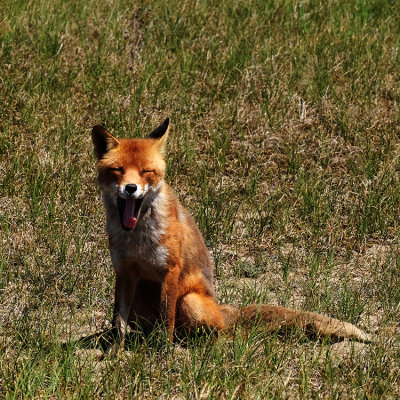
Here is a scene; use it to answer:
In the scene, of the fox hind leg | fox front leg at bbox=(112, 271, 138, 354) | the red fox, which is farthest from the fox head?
the fox hind leg

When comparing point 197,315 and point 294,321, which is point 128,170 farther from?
point 294,321

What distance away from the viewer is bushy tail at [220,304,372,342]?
5289 mm

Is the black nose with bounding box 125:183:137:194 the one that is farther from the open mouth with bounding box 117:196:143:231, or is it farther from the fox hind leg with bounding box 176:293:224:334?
the fox hind leg with bounding box 176:293:224:334

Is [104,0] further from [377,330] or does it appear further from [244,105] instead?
[377,330]

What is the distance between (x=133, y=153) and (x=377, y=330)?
2.50 meters

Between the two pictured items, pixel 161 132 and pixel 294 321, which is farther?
pixel 161 132

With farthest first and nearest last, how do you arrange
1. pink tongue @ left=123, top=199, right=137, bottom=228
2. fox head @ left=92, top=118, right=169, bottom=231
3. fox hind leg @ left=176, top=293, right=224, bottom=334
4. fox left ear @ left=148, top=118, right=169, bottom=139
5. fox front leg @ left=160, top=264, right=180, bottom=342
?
fox left ear @ left=148, top=118, right=169, bottom=139
fox hind leg @ left=176, top=293, right=224, bottom=334
fox front leg @ left=160, top=264, right=180, bottom=342
pink tongue @ left=123, top=199, right=137, bottom=228
fox head @ left=92, top=118, right=169, bottom=231

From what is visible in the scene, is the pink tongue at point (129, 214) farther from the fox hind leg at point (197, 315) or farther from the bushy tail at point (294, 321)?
the bushy tail at point (294, 321)

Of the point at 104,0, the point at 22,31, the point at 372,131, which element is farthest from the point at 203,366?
the point at 104,0

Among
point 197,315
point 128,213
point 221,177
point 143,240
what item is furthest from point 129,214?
point 221,177

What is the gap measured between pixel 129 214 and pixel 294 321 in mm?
1470

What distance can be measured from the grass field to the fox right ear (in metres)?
1.33

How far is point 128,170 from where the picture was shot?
5.09 meters

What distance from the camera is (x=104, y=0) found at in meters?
11.6
